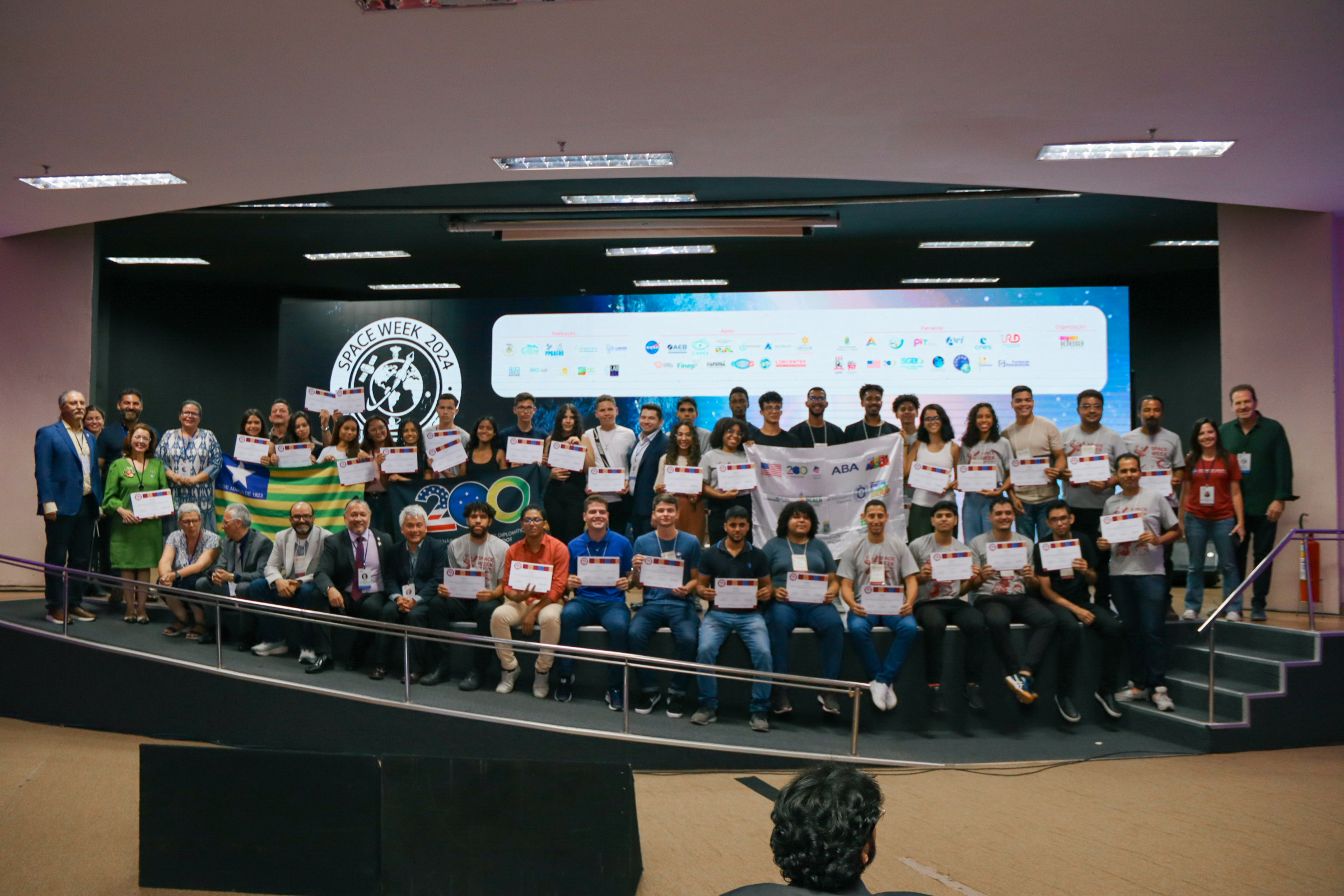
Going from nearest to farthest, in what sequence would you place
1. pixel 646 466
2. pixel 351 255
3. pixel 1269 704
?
pixel 1269 704, pixel 646 466, pixel 351 255

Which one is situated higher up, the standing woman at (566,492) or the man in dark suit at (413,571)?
the standing woman at (566,492)

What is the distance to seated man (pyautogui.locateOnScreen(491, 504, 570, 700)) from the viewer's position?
6844mm

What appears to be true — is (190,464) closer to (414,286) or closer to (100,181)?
(100,181)

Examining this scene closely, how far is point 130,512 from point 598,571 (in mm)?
3716

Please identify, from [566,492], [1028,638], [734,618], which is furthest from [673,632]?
[1028,638]

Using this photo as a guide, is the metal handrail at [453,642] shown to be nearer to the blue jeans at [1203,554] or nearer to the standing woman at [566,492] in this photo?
the standing woman at [566,492]

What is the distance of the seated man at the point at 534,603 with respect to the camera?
684 centimetres

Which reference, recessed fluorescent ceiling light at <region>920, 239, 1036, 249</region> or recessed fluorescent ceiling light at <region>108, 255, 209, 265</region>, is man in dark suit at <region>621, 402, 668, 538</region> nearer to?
recessed fluorescent ceiling light at <region>920, 239, 1036, 249</region>

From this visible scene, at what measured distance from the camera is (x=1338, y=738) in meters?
6.62

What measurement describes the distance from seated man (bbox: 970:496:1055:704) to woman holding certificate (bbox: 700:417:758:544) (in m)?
1.73

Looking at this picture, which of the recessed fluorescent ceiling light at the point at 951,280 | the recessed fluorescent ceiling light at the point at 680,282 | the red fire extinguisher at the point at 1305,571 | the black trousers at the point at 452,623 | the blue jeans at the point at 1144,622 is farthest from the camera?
the recessed fluorescent ceiling light at the point at 680,282

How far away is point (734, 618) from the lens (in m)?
6.77

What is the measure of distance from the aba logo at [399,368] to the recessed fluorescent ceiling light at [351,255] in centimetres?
118

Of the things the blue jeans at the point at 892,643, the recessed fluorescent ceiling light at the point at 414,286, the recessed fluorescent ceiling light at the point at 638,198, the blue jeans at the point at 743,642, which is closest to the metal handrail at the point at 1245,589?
the blue jeans at the point at 892,643
